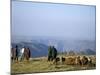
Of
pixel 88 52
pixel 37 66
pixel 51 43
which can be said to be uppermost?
pixel 51 43

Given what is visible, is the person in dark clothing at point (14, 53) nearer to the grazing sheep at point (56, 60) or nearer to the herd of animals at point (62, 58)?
the herd of animals at point (62, 58)

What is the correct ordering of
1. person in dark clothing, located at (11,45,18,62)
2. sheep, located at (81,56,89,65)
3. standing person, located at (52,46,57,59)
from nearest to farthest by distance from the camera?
person in dark clothing, located at (11,45,18,62), standing person, located at (52,46,57,59), sheep, located at (81,56,89,65)

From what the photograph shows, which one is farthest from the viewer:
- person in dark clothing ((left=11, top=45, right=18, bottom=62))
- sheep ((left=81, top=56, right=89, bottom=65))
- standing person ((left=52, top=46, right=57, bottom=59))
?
sheep ((left=81, top=56, right=89, bottom=65))

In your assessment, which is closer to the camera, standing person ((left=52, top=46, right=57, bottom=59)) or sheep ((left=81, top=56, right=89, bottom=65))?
standing person ((left=52, top=46, right=57, bottom=59))

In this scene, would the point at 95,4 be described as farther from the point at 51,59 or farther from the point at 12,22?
the point at 12,22

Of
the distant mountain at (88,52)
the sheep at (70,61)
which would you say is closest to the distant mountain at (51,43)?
the distant mountain at (88,52)

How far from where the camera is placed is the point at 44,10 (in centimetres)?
239

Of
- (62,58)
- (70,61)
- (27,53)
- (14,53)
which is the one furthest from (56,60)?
(14,53)

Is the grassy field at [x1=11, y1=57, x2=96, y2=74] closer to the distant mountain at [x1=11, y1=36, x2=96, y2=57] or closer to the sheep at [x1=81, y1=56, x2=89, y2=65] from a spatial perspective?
the distant mountain at [x1=11, y1=36, x2=96, y2=57]

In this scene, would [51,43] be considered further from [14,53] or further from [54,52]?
[14,53]

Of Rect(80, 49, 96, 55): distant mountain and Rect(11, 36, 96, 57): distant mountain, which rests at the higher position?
Rect(11, 36, 96, 57): distant mountain

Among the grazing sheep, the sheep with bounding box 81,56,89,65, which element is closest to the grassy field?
the grazing sheep

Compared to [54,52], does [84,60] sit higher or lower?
lower

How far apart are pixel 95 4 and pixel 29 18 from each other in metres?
0.94
